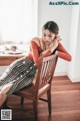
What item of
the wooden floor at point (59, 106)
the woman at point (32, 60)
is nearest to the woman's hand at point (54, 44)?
the woman at point (32, 60)

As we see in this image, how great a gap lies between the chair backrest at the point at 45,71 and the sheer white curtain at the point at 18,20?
3.95ft

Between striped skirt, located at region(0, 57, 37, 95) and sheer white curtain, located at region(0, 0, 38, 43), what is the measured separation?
1.03 metres

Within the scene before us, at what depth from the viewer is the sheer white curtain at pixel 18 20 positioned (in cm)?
296

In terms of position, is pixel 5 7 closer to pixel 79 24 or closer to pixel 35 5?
pixel 35 5

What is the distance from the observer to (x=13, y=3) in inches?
116

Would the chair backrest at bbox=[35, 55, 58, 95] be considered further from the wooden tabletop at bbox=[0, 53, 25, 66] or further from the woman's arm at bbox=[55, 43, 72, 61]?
the wooden tabletop at bbox=[0, 53, 25, 66]

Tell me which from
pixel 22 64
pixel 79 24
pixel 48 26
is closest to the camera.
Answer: pixel 48 26

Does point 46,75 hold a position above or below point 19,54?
below

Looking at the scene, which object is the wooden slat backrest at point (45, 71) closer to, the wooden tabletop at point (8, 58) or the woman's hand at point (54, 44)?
the woman's hand at point (54, 44)

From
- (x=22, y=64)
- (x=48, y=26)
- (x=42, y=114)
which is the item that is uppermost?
(x=48, y=26)

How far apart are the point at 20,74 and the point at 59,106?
0.72 m

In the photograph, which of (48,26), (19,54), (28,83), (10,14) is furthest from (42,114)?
(10,14)

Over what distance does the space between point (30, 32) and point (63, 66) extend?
31.5 inches

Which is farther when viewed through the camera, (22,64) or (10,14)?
(10,14)
